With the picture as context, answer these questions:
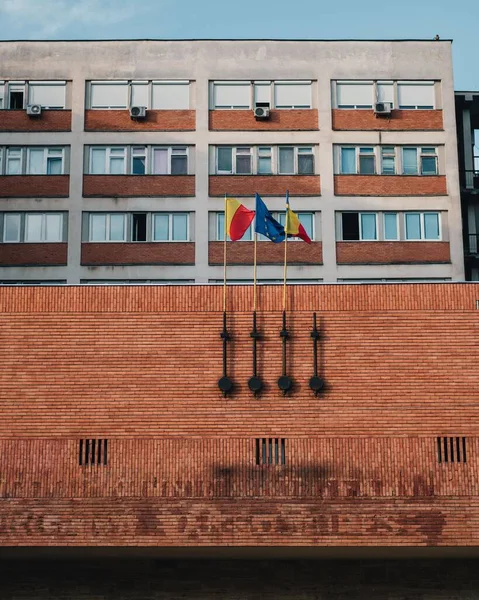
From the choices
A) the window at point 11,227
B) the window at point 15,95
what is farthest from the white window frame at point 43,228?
the window at point 15,95

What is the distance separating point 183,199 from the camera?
40469 mm

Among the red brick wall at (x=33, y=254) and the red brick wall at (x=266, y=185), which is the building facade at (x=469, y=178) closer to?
the red brick wall at (x=266, y=185)

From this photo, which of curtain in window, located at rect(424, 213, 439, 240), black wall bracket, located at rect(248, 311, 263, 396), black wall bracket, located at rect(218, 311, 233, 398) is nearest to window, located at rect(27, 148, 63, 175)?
curtain in window, located at rect(424, 213, 439, 240)

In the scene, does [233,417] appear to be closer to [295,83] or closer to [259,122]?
[259,122]

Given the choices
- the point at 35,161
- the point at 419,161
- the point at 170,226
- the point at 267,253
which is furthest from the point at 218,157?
the point at 419,161

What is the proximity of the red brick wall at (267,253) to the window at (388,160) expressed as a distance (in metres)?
3.92

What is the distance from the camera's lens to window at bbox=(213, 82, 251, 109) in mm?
41188

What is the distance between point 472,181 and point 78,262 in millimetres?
16399

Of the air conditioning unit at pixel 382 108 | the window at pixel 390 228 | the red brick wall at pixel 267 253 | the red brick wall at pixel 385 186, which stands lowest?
the red brick wall at pixel 267 253

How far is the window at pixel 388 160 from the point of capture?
1611 inches

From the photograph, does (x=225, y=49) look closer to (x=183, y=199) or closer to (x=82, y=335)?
(x=183, y=199)

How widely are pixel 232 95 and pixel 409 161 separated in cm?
717

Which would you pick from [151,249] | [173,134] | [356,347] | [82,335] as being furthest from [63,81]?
[356,347]

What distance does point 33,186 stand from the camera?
40.6 metres
